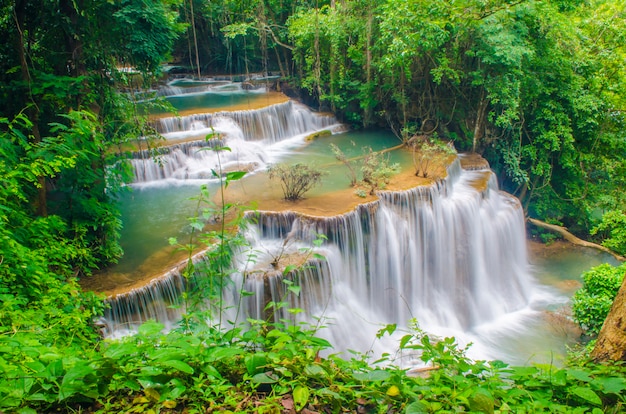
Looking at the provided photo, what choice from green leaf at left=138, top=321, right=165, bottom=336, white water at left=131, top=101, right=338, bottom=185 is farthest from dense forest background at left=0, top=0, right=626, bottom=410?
green leaf at left=138, top=321, right=165, bottom=336

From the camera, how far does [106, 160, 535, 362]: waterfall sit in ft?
24.3

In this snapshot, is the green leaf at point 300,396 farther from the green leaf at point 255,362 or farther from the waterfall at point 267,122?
the waterfall at point 267,122

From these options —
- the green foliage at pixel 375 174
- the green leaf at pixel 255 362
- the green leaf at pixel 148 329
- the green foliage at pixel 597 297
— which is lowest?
the green foliage at pixel 597 297

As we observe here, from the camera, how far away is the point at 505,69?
36.7 ft

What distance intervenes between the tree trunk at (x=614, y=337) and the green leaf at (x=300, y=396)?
235 centimetres

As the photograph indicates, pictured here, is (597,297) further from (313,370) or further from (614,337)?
(313,370)

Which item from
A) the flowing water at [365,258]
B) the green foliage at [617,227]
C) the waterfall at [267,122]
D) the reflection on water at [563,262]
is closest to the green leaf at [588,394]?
the flowing water at [365,258]

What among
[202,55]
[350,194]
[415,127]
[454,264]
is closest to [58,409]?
[350,194]

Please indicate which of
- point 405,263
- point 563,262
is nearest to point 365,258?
point 405,263

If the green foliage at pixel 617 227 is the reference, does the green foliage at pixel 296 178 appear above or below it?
above

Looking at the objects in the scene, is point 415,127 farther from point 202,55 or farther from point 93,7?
point 202,55

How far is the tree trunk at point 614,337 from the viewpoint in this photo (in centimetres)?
301

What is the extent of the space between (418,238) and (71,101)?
6887 millimetres

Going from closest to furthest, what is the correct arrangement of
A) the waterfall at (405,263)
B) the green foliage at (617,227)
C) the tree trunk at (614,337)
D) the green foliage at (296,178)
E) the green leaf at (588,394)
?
the green leaf at (588,394) → the tree trunk at (614,337) → the waterfall at (405,263) → the green foliage at (296,178) → the green foliage at (617,227)
